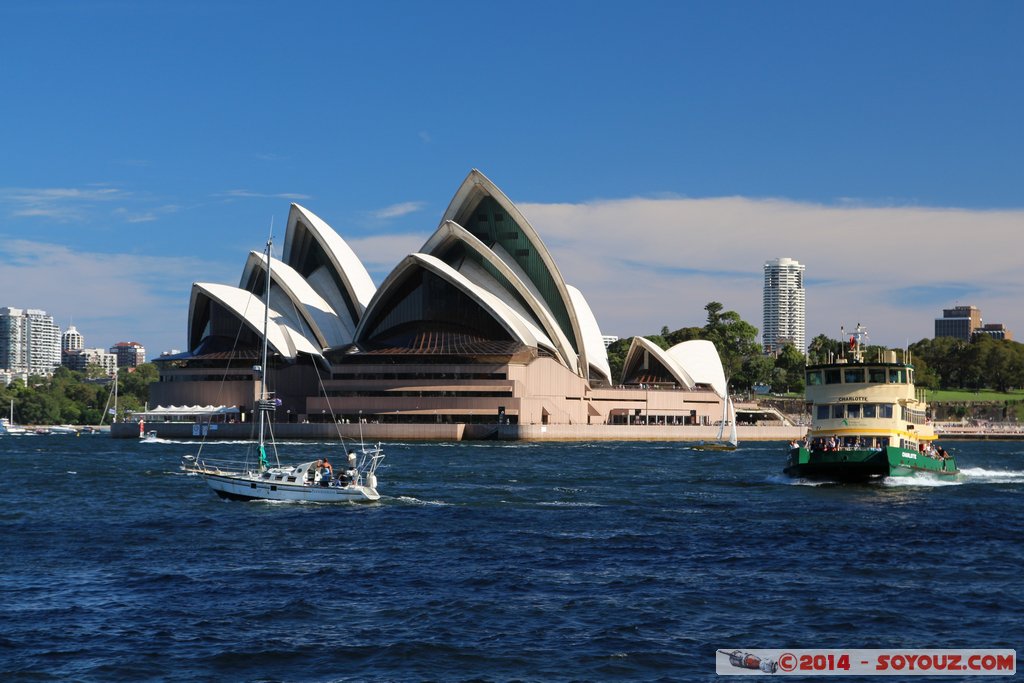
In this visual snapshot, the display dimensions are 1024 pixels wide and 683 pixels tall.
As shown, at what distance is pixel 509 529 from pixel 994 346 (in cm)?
17723

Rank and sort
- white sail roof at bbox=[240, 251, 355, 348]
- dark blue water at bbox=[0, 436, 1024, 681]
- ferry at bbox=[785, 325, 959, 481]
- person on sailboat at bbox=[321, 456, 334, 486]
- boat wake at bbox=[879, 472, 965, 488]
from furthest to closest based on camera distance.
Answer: white sail roof at bbox=[240, 251, 355, 348] → boat wake at bbox=[879, 472, 965, 488] → ferry at bbox=[785, 325, 959, 481] → person on sailboat at bbox=[321, 456, 334, 486] → dark blue water at bbox=[0, 436, 1024, 681]

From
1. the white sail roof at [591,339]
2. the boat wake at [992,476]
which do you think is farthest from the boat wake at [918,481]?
the white sail roof at [591,339]

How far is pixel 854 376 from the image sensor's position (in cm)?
5091

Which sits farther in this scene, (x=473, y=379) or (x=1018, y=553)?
(x=473, y=379)

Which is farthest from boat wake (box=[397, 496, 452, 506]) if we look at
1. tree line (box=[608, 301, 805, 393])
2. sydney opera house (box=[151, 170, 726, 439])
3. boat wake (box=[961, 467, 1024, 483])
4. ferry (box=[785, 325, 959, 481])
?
tree line (box=[608, 301, 805, 393])

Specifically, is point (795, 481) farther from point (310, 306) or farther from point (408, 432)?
point (310, 306)

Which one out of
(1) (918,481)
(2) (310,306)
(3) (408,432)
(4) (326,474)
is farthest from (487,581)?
(2) (310,306)

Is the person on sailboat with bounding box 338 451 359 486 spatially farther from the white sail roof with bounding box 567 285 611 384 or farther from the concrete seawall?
the white sail roof with bounding box 567 285 611 384

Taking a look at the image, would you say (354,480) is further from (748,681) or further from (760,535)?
(748,681)

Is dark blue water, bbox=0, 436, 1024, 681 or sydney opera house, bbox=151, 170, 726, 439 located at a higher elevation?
sydney opera house, bbox=151, 170, 726, 439

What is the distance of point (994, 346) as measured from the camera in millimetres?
196875

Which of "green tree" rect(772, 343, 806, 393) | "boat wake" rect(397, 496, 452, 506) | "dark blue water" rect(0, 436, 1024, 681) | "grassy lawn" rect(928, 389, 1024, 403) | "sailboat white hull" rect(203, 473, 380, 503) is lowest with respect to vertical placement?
"dark blue water" rect(0, 436, 1024, 681)

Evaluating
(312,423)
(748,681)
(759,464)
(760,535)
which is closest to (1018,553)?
(760,535)

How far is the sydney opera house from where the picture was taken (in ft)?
371
